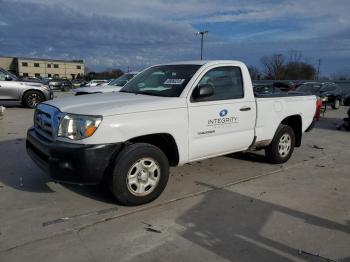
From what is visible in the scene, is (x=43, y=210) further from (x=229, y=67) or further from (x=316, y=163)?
(x=316, y=163)

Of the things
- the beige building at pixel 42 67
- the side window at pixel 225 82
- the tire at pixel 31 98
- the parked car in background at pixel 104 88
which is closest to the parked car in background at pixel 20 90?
the tire at pixel 31 98

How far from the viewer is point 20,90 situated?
15.0 metres

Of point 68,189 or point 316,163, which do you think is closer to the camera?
point 68,189

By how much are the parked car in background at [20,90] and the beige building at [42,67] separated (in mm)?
100359

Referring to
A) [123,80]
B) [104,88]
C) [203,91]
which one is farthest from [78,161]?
[123,80]

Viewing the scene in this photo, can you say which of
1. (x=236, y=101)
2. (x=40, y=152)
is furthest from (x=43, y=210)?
(x=236, y=101)

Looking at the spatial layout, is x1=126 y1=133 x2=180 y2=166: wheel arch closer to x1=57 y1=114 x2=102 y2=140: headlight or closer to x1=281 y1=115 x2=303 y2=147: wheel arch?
x1=57 y1=114 x2=102 y2=140: headlight

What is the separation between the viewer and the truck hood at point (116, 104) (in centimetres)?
423

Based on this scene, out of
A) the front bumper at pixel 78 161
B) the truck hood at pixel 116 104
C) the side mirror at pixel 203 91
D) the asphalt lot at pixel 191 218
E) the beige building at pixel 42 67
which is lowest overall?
the asphalt lot at pixel 191 218

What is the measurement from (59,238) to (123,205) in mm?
976

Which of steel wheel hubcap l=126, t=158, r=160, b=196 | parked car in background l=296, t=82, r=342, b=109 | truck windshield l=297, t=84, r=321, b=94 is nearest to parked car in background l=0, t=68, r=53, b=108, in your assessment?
steel wheel hubcap l=126, t=158, r=160, b=196

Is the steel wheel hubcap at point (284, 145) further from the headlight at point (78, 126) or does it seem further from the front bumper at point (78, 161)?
the headlight at point (78, 126)

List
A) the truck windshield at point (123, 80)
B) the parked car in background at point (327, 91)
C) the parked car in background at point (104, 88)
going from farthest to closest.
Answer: the parked car in background at point (327, 91) < the truck windshield at point (123, 80) < the parked car in background at point (104, 88)

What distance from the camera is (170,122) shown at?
4.63 metres
